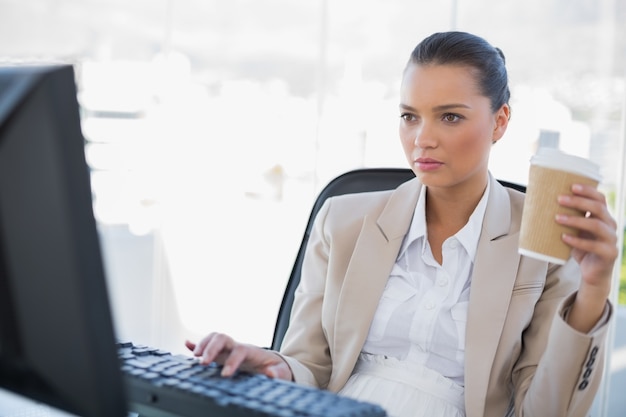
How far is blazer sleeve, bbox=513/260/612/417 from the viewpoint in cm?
123

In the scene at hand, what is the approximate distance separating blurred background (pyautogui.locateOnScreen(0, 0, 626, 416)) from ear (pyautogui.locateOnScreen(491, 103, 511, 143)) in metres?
1.92

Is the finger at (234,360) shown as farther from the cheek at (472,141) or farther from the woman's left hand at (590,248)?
the cheek at (472,141)

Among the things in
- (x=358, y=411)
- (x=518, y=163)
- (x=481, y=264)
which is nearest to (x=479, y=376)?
(x=481, y=264)

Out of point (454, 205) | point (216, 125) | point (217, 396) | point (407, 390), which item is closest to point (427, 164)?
point (454, 205)

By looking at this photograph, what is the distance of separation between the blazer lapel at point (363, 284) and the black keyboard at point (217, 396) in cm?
65

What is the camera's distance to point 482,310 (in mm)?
1483

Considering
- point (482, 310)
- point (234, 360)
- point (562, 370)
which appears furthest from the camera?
point (482, 310)

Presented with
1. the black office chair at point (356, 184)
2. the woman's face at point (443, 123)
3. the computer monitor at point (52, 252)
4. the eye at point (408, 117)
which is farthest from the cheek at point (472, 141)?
the computer monitor at point (52, 252)

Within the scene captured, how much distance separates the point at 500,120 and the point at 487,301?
0.44 metres

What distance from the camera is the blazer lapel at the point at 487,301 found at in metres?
1.45

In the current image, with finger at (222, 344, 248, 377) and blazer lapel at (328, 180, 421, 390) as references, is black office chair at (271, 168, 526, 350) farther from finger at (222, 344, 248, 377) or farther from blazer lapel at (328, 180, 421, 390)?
finger at (222, 344, 248, 377)

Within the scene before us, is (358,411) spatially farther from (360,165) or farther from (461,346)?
(360,165)

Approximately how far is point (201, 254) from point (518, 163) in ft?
5.78

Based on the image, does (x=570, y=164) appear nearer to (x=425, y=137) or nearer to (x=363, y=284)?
(x=425, y=137)
